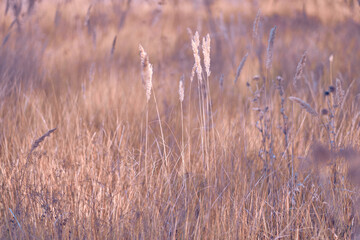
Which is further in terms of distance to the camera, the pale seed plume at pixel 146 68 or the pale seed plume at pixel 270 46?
the pale seed plume at pixel 270 46

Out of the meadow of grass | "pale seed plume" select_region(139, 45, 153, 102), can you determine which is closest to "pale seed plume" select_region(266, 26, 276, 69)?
the meadow of grass

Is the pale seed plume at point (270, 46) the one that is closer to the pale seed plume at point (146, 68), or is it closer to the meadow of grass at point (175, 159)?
the meadow of grass at point (175, 159)

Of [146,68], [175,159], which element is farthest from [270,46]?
[175,159]

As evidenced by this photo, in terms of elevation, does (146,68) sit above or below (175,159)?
above

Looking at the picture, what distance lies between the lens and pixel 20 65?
2.41 metres

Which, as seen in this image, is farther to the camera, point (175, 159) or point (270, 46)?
point (175, 159)

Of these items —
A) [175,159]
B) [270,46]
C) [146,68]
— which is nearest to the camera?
[146,68]

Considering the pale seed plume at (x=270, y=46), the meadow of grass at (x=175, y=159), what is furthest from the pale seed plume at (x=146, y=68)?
the pale seed plume at (x=270, y=46)

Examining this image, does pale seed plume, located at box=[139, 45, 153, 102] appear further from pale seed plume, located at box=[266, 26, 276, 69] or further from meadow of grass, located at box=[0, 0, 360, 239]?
pale seed plume, located at box=[266, 26, 276, 69]

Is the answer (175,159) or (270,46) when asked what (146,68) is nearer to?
(270,46)

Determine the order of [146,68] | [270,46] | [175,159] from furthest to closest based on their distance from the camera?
1. [175,159]
2. [270,46]
3. [146,68]

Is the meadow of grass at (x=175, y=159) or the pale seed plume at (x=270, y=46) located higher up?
the pale seed plume at (x=270, y=46)

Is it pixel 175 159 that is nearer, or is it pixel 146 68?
pixel 146 68

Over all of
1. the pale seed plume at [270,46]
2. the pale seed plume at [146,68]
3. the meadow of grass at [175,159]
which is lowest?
the meadow of grass at [175,159]
